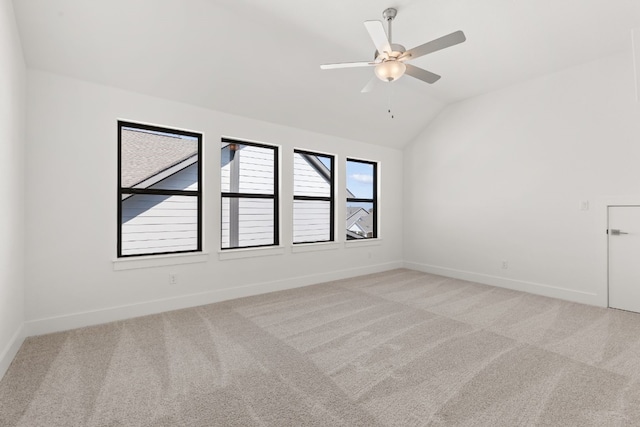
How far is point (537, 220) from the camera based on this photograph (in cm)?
431

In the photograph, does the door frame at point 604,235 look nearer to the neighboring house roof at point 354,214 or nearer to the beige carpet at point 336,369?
the beige carpet at point 336,369

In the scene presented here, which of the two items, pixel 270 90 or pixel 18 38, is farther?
pixel 270 90

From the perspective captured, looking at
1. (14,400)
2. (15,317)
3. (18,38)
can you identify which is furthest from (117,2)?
(14,400)

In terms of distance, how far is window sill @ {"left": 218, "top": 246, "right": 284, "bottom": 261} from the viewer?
13.0 feet

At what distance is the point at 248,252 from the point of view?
13.7ft

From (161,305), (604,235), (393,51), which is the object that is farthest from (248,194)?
(604,235)

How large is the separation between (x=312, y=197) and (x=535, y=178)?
11.1 ft

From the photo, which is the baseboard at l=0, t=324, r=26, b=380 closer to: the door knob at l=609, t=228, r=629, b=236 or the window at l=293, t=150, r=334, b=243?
the window at l=293, t=150, r=334, b=243

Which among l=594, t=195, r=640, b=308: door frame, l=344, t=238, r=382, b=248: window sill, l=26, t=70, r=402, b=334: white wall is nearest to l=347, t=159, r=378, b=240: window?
l=344, t=238, r=382, b=248: window sill

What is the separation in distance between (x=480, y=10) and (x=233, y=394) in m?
3.95

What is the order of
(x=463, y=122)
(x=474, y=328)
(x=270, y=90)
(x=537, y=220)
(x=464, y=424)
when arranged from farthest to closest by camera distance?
(x=463, y=122), (x=537, y=220), (x=270, y=90), (x=474, y=328), (x=464, y=424)

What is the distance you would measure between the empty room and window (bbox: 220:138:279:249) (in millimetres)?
32

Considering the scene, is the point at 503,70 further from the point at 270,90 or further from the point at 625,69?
the point at 270,90

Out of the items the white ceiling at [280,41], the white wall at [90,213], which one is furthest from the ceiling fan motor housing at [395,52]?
the white wall at [90,213]
